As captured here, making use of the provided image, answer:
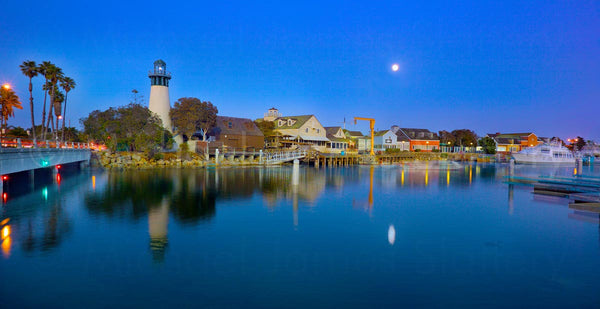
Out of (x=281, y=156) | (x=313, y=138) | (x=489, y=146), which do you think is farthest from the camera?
(x=489, y=146)

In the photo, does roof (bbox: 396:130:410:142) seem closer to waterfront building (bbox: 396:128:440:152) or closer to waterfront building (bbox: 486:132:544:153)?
waterfront building (bbox: 396:128:440:152)

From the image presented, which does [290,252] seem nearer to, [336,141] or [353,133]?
[336,141]

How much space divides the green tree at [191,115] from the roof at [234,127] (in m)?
4.56

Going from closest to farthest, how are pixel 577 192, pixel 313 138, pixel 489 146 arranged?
pixel 577 192 → pixel 313 138 → pixel 489 146

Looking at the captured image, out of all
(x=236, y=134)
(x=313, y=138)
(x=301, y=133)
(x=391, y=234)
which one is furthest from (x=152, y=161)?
(x=391, y=234)

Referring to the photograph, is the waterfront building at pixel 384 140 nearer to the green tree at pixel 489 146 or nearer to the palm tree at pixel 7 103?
the green tree at pixel 489 146

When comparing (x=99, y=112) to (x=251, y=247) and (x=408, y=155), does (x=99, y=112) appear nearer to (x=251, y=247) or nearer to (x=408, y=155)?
(x=251, y=247)

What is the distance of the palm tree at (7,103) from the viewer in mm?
46150

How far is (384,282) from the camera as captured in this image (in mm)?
10117

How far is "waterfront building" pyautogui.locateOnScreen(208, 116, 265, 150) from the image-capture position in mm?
55500

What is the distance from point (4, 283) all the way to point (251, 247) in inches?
287

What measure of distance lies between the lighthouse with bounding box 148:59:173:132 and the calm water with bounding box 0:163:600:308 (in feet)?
97.0

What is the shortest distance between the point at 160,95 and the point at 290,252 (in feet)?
152

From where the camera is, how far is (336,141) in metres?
72.2
